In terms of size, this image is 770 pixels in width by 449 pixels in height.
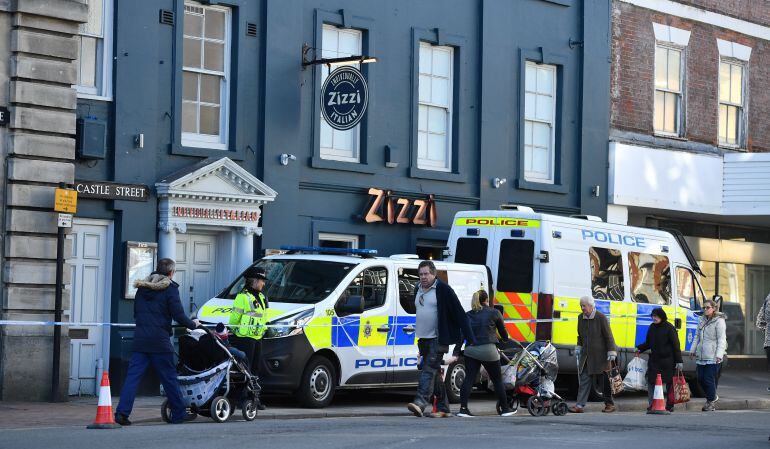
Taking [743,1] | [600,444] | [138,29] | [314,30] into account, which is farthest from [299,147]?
[743,1]

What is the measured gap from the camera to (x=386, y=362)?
19000 millimetres

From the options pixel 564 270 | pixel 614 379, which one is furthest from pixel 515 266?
pixel 614 379

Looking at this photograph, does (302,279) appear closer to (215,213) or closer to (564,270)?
(215,213)

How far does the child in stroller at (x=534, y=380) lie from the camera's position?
722 inches

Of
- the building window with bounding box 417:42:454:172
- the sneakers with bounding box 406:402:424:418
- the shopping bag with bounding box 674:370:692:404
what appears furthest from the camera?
the building window with bounding box 417:42:454:172

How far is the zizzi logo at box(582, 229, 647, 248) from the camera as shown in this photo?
21.8m

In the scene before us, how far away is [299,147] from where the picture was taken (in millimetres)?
22359

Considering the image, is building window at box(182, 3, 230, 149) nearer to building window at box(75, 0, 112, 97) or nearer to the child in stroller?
building window at box(75, 0, 112, 97)

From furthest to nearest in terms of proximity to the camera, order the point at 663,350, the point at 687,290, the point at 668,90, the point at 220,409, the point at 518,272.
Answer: the point at 668,90
the point at 687,290
the point at 518,272
the point at 663,350
the point at 220,409

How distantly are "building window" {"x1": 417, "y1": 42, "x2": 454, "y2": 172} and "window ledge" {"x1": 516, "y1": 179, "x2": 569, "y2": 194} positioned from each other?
5.64 ft

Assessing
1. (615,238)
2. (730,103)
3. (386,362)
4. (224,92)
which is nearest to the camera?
(386,362)

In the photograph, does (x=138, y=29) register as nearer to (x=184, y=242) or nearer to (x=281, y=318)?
(x=184, y=242)

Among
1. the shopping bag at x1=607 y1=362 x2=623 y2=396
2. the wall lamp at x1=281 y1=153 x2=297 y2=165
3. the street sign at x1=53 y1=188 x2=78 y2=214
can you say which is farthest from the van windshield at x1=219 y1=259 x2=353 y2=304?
the shopping bag at x1=607 y1=362 x2=623 y2=396

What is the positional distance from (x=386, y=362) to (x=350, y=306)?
4.14ft
